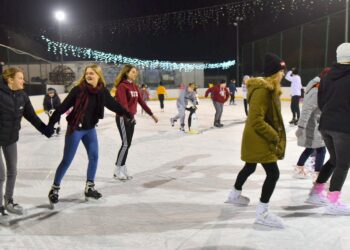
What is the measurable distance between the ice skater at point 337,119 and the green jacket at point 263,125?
487mm

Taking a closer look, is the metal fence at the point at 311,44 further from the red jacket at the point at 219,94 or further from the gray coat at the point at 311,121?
the gray coat at the point at 311,121

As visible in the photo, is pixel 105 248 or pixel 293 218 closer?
pixel 105 248

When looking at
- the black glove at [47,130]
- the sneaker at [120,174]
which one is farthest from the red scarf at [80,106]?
the sneaker at [120,174]

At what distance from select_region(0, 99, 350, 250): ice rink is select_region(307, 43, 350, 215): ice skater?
25cm

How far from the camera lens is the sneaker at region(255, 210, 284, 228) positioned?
3404 millimetres

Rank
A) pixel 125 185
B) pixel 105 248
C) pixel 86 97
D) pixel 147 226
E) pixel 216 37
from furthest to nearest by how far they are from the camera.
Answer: pixel 216 37, pixel 125 185, pixel 86 97, pixel 147 226, pixel 105 248

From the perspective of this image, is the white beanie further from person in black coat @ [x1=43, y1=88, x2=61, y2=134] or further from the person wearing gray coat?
person in black coat @ [x1=43, y1=88, x2=61, y2=134]

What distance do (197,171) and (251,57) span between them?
2386 cm

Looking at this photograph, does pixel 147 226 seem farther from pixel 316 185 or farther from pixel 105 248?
pixel 316 185

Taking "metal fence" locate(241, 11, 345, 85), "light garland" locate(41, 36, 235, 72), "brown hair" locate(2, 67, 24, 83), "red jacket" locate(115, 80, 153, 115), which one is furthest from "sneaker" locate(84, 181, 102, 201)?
"light garland" locate(41, 36, 235, 72)

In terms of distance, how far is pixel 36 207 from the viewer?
Result: 4086 millimetres

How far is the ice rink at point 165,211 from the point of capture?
10.3ft

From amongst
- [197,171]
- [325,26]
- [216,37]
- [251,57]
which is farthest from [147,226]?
[216,37]

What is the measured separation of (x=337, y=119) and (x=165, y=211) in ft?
5.66
